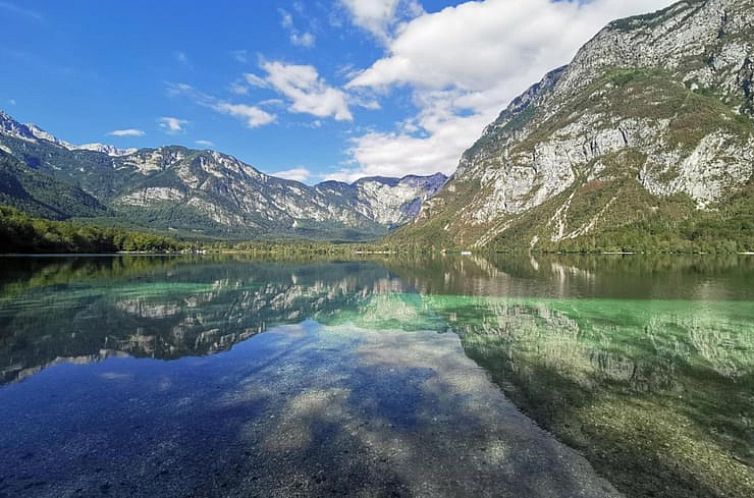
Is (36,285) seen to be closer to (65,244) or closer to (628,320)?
(628,320)

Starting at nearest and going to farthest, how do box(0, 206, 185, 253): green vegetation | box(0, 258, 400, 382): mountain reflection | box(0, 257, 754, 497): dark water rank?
1. box(0, 257, 754, 497): dark water
2. box(0, 258, 400, 382): mountain reflection
3. box(0, 206, 185, 253): green vegetation

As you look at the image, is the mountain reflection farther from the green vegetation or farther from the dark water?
the green vegetation

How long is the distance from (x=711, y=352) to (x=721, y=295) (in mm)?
34324

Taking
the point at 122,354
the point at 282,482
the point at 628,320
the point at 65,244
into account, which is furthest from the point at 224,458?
the point at 65,244

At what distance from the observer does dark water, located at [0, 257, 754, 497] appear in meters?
12.1

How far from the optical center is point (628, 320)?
123ft

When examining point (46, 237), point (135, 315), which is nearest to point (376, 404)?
point (135, 315)

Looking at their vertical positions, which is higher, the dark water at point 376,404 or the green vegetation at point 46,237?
the green vegetation at point 46,237

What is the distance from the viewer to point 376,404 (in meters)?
18.1

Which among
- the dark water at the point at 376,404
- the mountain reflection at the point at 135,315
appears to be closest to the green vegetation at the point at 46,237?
the mountain reflection at the point at 135,315

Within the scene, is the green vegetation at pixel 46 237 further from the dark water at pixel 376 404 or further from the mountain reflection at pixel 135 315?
the dark water at pixel 376 404

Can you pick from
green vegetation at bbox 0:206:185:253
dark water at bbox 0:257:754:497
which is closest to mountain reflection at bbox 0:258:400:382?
dark water at bbox 0:257:754:497

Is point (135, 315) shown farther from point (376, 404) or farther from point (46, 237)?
point (46, 237)

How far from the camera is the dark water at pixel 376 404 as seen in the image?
1209 cm
